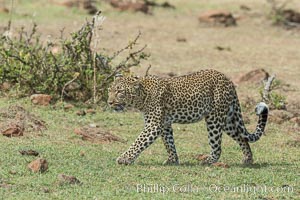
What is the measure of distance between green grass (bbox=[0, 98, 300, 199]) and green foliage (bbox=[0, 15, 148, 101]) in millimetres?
1027

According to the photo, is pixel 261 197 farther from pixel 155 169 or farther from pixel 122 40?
pixel 122 40

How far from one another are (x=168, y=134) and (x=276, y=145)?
2.43 meters

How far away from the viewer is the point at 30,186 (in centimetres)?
973

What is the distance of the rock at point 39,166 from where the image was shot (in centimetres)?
1030

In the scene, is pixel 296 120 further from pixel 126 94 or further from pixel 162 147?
pixel 126 94

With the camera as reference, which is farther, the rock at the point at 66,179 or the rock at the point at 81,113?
the rock at the point at 81,113

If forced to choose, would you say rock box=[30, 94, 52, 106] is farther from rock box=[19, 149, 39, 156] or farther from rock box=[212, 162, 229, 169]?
rock box=[212, 162, 229, 169]

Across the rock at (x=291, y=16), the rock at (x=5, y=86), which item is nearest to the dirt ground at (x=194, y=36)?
the rock at (x=291, y=16)

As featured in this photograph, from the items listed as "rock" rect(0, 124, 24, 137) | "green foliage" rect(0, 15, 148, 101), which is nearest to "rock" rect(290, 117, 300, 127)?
"green foliage" rect(0, 15, 148, 101)

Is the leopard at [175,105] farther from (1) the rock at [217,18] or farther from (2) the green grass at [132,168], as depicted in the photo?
(1) the rock at [217,18]

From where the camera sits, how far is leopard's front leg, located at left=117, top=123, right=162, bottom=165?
11.1 m

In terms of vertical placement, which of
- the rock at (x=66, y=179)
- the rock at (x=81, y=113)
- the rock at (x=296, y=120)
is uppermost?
the rock at (x=66, y=179)

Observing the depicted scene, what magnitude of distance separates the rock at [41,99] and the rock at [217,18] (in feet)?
36.8

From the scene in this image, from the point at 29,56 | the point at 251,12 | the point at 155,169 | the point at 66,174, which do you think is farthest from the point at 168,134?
the point at 251,12
